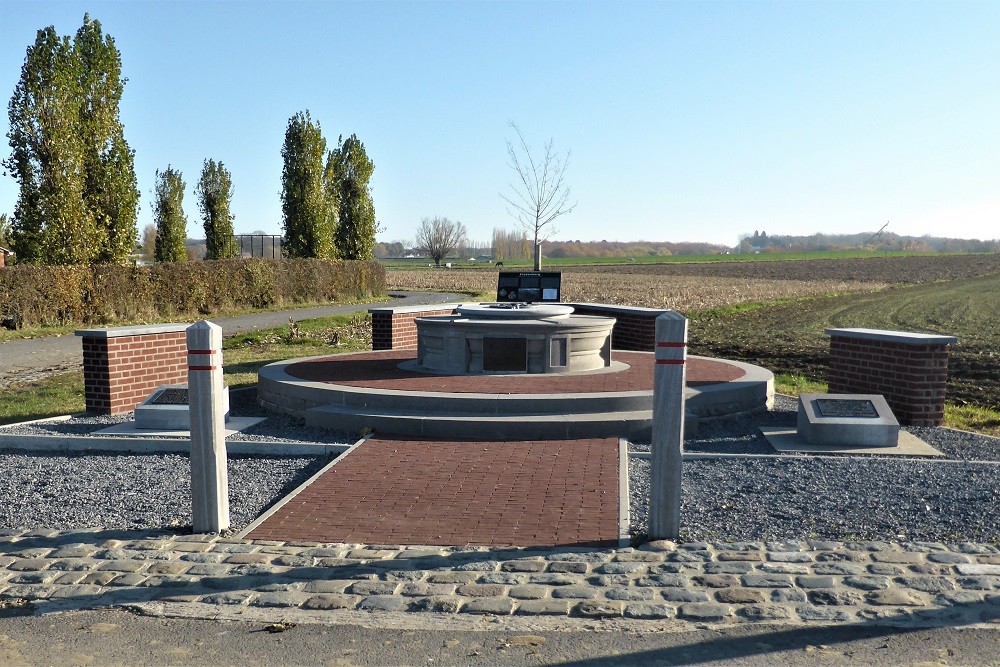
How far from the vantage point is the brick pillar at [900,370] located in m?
9.73

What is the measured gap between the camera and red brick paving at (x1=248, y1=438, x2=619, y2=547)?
5.73m

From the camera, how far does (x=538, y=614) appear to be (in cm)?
452

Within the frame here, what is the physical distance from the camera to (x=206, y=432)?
19.3ft

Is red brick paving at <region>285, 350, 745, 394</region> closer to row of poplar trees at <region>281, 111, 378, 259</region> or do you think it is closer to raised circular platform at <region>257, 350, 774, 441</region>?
raised circular platform at <region>257, 350, 774, 441</region>

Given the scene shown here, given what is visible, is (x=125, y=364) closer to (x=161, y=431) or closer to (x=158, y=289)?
(x=161, y=431)

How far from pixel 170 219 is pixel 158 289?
1622 centimetres

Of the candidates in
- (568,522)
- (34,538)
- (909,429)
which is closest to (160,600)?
(34,538)

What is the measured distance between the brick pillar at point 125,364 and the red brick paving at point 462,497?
3.77m

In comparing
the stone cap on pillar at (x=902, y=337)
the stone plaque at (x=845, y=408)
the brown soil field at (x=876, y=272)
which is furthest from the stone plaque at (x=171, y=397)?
the brown soil field at (x=876, y=272)

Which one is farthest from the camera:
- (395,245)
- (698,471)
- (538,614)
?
(395,245)

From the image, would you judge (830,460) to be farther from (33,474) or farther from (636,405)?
(33,474)

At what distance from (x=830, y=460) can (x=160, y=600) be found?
566 centimetres

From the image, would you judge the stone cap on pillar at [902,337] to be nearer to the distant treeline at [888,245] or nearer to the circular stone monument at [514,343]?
the circular stone monument at [514,343]

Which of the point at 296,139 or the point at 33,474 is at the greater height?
the point at 296,139
